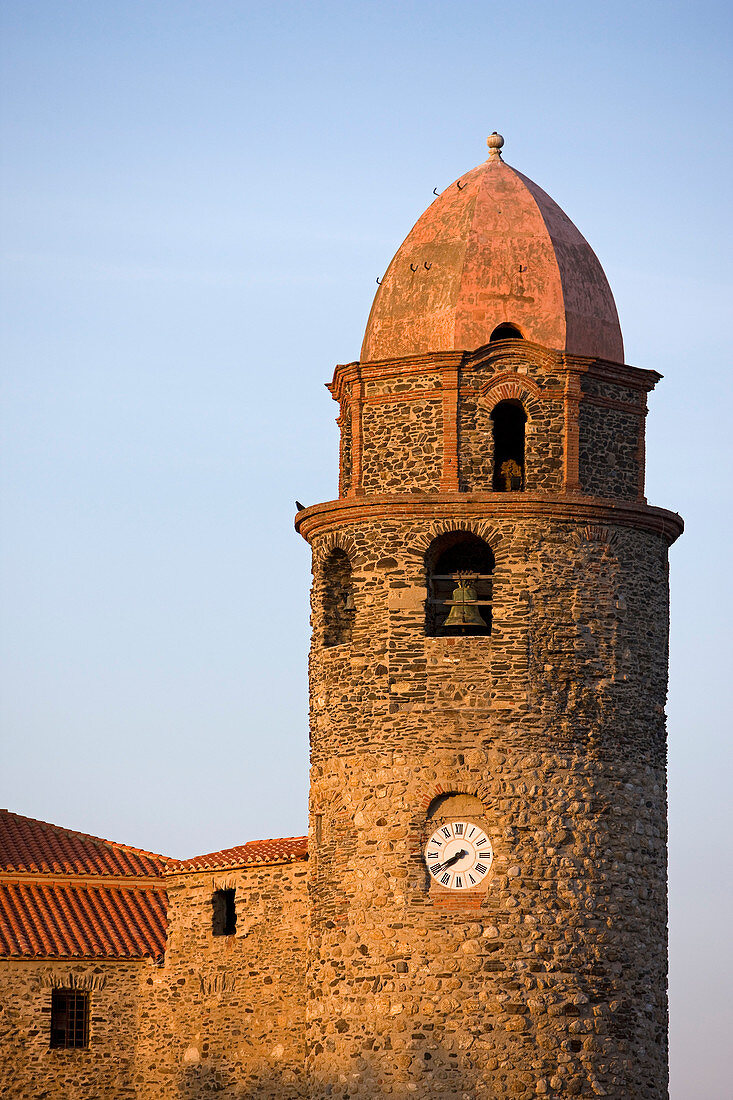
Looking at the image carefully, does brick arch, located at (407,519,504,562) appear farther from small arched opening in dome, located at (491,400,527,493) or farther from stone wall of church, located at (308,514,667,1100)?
small arched opening in dome, located at (491,400,527,493)

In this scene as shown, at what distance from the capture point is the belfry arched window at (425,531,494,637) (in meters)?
37.8

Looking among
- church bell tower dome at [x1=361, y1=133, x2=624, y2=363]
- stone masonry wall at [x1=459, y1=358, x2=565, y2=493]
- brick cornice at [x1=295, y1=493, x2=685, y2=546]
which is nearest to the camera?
brick cornice at [x1=295, y1=493, x2=685, y2=546]

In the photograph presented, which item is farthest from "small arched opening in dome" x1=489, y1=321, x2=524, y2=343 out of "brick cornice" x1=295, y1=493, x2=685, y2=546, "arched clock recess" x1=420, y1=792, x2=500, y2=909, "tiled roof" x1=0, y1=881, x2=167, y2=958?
"tiled roof" x1=0, y1=881, x2=167, y2=958

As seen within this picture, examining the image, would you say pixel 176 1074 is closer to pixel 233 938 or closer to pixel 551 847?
pixel 233 938

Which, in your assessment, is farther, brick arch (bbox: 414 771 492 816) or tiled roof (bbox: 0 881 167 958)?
tiled roof (bbox: 0 881 167 958)

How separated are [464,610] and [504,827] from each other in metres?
3.55

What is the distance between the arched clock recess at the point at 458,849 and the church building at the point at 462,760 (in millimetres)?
43

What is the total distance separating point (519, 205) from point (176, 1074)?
51.9ft

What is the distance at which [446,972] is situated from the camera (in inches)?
1419

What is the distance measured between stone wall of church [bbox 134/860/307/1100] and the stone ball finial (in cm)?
1253

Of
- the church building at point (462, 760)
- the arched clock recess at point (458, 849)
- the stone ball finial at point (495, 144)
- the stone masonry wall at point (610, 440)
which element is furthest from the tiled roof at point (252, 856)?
the stone ball finial at point (495, 144)

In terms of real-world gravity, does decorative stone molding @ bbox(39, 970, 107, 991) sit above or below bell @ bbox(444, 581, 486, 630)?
below

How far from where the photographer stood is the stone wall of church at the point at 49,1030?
134ft

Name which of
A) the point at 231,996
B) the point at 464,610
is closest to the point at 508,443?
the point at 464,610
